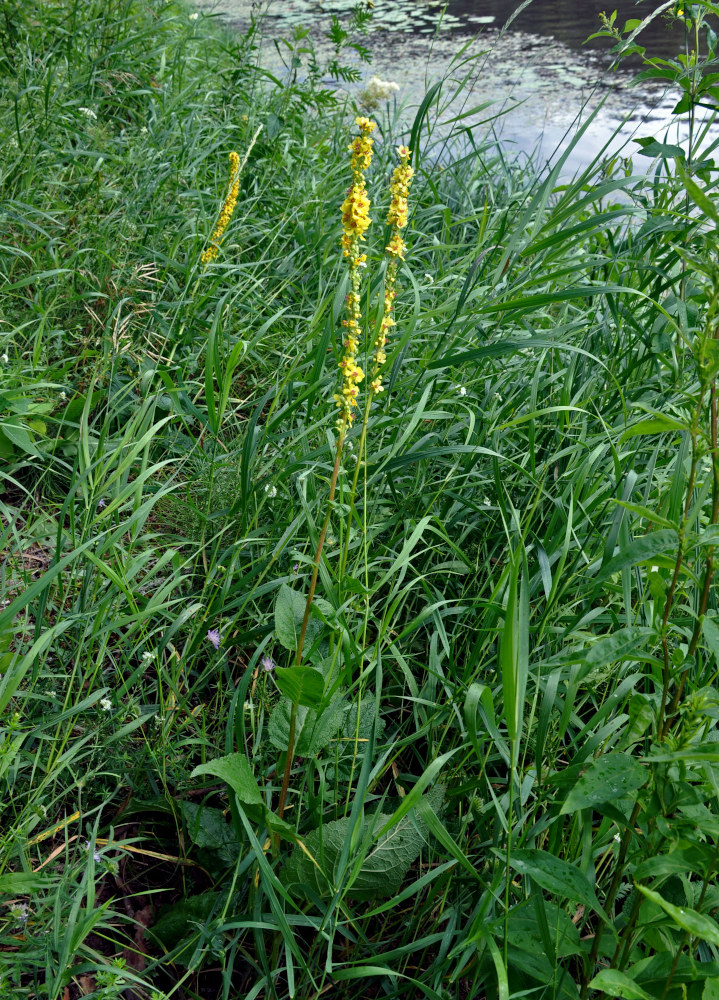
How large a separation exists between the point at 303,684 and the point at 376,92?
391cm

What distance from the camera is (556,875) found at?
979 millimetres

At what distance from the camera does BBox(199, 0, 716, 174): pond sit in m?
4.56

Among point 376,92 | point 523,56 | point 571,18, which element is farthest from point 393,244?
point 571,18

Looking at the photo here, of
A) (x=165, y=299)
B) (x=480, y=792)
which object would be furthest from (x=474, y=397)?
(x=165, y=299)

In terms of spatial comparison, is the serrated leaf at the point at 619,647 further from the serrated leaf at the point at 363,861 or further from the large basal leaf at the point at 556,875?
the serrated leaf at the point at 363,861

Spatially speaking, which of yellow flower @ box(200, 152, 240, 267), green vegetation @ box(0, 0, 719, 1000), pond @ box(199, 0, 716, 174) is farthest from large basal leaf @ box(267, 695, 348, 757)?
pond @ box(199, 0, 716, 174)

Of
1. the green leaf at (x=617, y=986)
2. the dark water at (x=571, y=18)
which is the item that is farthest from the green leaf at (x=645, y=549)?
the dark water at (x=571, y=18)

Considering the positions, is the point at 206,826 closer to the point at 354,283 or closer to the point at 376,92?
the point at 354,283

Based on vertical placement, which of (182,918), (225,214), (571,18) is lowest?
(182,918)

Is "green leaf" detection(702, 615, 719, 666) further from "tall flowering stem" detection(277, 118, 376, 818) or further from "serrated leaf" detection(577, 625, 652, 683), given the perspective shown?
"tall flowering stem" detection(277, 118, 376, 818)

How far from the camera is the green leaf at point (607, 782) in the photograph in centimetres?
92

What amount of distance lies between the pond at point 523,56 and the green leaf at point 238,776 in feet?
11.8

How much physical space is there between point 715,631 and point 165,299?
181 centimetres

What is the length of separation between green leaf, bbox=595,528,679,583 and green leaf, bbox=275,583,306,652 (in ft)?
1.57
